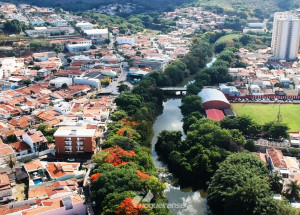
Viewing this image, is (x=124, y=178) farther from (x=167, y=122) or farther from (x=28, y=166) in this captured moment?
(x=167, y=122)

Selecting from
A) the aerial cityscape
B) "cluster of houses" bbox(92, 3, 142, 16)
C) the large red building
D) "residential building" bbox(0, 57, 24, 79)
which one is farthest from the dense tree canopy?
"cluster of houses" bbox(92, 3, 142, 16)

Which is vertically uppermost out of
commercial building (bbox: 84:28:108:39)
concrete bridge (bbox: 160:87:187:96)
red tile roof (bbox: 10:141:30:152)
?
commercial building (bbox: 84:28:108:39)

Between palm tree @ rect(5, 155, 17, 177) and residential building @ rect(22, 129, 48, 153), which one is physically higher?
residential building @ rect(22, 129, 48, 153)

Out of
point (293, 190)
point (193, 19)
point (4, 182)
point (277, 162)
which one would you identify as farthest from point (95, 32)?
point (293, 190)

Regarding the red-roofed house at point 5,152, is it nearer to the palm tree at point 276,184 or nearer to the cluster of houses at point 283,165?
the palm tree at point 276,184

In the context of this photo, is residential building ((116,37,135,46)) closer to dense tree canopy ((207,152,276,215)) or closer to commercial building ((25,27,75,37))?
commercial building ((25,27,75,37))

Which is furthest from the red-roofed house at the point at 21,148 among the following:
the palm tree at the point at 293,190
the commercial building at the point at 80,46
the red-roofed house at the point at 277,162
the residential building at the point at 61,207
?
the commercial building at the point at 80,46

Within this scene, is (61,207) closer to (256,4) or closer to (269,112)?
(269,112)
